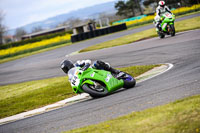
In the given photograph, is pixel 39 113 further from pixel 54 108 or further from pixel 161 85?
pixel 161 85

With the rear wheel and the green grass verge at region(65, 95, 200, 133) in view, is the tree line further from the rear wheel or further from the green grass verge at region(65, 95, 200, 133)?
the green grass verge at region(65, 95, 200, 133)

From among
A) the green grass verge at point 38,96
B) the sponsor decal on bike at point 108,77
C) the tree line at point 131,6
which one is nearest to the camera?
the sponsor decal on bike at point 108,77

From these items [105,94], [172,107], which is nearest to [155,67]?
[105,94]

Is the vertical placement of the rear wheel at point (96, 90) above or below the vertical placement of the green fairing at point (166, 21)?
below

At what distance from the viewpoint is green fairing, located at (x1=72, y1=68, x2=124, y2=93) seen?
9.64 metres

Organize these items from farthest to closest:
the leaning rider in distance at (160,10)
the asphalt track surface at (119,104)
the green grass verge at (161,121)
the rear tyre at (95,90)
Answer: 1. the leaning rider in distance at (160,10)
2. the rear tyre at (95,90)
3. the asphalt track surface at (119,104)
4. the green grass verge at (161,121)

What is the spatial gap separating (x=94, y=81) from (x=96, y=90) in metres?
0.26

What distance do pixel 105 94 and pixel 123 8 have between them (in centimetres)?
7402

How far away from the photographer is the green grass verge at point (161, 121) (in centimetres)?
513

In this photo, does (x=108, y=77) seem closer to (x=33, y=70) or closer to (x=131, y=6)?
(x=33, y=70)

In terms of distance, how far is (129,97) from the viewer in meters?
8.64

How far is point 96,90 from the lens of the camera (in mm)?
9758

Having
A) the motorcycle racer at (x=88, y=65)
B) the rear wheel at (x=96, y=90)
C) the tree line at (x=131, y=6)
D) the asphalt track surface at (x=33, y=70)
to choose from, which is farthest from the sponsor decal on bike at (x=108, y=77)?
the tree line at (x=131, y=6)

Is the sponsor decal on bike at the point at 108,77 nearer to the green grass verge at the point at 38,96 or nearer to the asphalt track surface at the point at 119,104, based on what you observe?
the asphalt track surface at the point at 119,104
